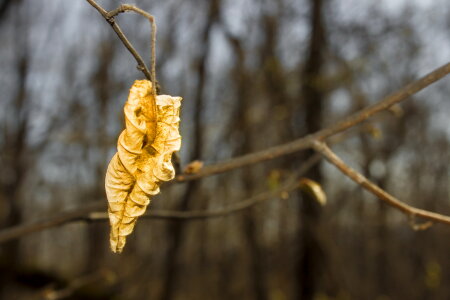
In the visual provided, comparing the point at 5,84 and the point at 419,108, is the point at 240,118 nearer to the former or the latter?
the point at 5,84

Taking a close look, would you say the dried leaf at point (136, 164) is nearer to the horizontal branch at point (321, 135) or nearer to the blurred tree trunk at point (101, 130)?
the horizontal branch at point (321, 135)

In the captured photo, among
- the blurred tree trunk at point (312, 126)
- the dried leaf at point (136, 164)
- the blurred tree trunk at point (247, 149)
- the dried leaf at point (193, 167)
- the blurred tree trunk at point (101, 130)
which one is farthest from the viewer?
the blurred tree trunk at point (101, 130)

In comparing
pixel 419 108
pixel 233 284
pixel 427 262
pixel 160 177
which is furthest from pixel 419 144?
pixel 160 177

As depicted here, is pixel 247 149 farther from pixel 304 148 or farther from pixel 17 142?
pixel 304 148

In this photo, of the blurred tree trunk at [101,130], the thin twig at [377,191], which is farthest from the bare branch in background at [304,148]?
the blurred tree trunk at [101,130]

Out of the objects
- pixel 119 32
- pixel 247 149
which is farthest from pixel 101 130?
pixel 119 32

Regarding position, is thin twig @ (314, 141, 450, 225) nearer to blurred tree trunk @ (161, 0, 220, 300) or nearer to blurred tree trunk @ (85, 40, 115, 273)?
blurred tree trunk @ (161, 0, 220, 300)

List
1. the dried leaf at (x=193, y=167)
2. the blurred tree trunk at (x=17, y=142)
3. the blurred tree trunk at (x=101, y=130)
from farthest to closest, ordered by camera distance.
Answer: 1. the blurred tree trunk at (x=101, y=130)
2. the blurred tree trunk at (x=17, y=142)
3. the dried leaf at (x=193, y=167)
